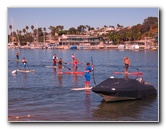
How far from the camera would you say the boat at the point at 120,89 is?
33.7 ft

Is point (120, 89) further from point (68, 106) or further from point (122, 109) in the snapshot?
point (68, 106)

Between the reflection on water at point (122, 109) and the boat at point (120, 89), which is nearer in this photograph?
the reflection on water at point (122, 109)

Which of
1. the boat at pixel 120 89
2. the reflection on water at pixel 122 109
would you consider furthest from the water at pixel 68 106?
the boat at pixel 120 89

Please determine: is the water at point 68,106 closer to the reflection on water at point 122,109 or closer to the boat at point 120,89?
the reflection on water at point 122,109

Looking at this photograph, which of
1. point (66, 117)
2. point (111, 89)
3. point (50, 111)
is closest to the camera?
point (66, 117)

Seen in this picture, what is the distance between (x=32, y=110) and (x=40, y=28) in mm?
1996

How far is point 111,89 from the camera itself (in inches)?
403

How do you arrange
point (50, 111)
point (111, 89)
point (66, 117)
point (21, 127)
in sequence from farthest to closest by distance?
point (111, 89)
point (50, 111)
point (66, 117)
point (21, 127)

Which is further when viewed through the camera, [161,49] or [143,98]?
[143,98]

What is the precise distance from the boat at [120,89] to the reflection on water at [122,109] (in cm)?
14

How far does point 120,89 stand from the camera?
10.3m

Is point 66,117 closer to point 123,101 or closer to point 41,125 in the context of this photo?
point 41,125
